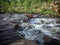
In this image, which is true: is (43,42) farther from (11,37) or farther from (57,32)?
(57,32)

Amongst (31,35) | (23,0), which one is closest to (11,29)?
(31,35)

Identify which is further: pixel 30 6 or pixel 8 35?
pixel 30 6

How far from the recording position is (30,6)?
14.6 m

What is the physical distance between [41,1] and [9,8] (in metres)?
3.17

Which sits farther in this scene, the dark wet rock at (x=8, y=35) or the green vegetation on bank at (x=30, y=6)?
the green vegetation on bank at (x=30, y=6)

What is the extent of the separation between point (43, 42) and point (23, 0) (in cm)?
968

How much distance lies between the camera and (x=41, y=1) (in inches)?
585

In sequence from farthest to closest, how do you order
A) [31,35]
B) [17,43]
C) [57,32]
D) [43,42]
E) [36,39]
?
1. [57,32]
2. [31,35]
3. [36,39]
4. [43,42]
5. [17,43]

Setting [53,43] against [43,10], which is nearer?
[53,43]

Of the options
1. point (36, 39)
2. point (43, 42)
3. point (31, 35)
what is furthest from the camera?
A: point (31, 35)

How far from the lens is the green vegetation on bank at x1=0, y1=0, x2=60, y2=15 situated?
13.7 m

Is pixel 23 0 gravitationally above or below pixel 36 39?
above

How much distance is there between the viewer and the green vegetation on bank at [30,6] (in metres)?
13.7

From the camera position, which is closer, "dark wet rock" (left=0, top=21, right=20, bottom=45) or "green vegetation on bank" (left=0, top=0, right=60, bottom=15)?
"dark wet rock" (left=0, top=21, right=20, bottom=45)
